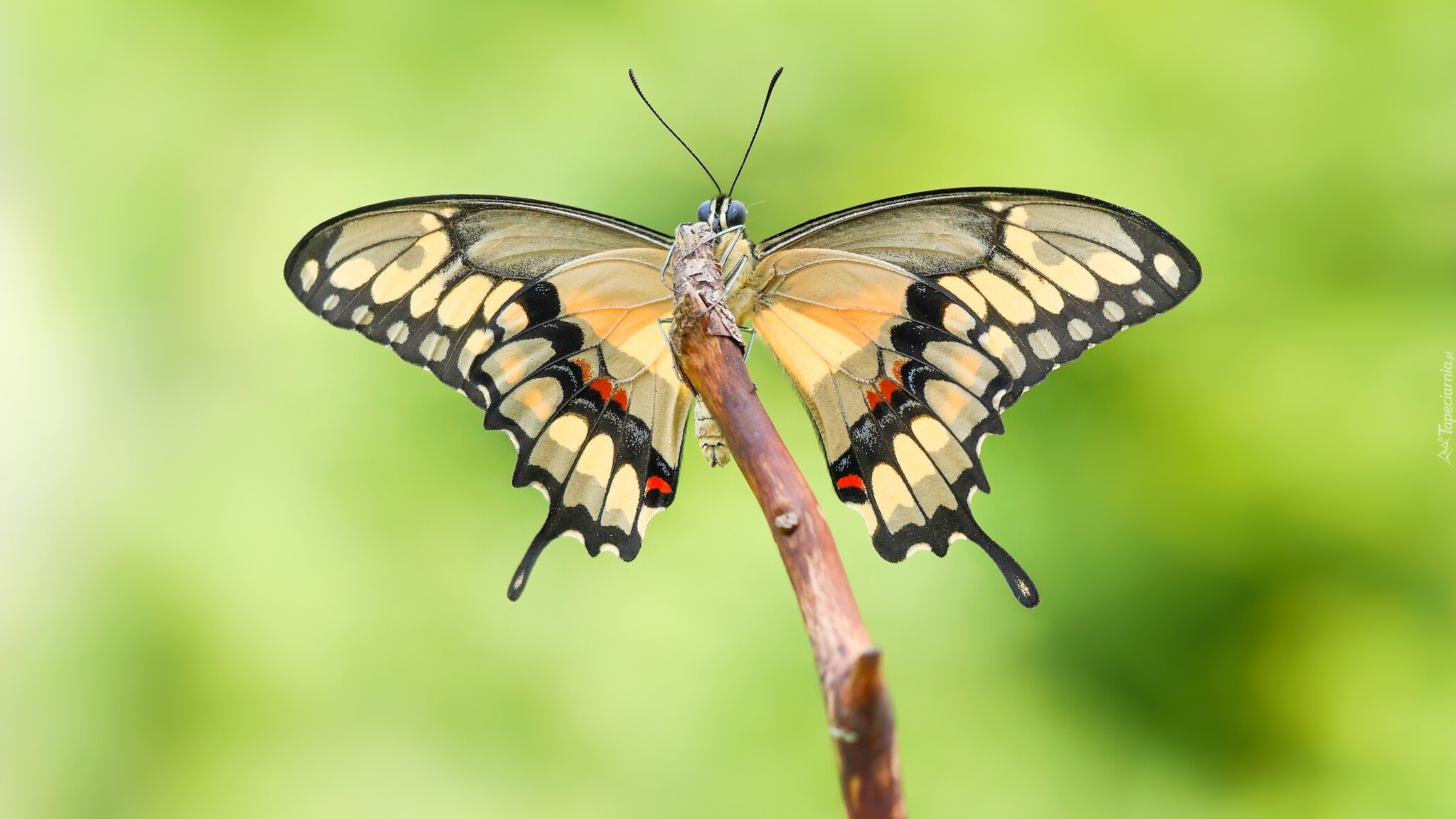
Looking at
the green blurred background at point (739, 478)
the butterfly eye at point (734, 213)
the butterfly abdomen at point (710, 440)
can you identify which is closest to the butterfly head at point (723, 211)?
the butterfly eye at point (734, 213)

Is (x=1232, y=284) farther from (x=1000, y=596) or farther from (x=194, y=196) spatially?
(x=194, y=196)

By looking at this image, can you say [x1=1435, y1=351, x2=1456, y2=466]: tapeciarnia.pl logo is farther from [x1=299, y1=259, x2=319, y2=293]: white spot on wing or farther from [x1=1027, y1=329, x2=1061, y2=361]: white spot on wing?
[x1=299, y1=259, x2=319, y2=293]: white spot on wing

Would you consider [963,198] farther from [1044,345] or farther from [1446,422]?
[1446,422]

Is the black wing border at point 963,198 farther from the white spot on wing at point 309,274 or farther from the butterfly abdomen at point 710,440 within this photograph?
the white spot on wing at point 309,274

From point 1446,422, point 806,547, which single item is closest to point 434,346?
point 806,547

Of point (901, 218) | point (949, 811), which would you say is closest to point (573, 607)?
point (949, 811)
